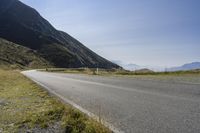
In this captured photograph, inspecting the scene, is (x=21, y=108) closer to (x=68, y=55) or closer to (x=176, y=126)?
(x=176, y=126)

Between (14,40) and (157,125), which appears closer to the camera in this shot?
(157,125)

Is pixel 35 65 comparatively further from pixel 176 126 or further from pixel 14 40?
pixel 176 126

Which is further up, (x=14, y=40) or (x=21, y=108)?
(x=14, y=40)

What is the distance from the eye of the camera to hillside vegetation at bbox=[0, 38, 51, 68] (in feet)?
455

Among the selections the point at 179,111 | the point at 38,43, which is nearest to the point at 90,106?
the point at 179,111

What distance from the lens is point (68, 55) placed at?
623ft

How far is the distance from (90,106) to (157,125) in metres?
3.78

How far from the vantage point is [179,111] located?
7.41 meters

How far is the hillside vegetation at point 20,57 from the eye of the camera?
13880 centimetres

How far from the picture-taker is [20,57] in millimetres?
152625

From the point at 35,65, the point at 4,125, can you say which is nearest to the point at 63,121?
the point at 4,125

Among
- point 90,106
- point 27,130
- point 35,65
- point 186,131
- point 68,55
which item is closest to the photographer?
point 186,131

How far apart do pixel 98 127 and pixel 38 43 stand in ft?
647

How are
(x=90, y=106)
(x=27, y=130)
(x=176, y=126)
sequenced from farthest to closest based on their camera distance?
1. (x=90, y=106)
2. (x=27, y=130)
3. (x=176, y=126)
